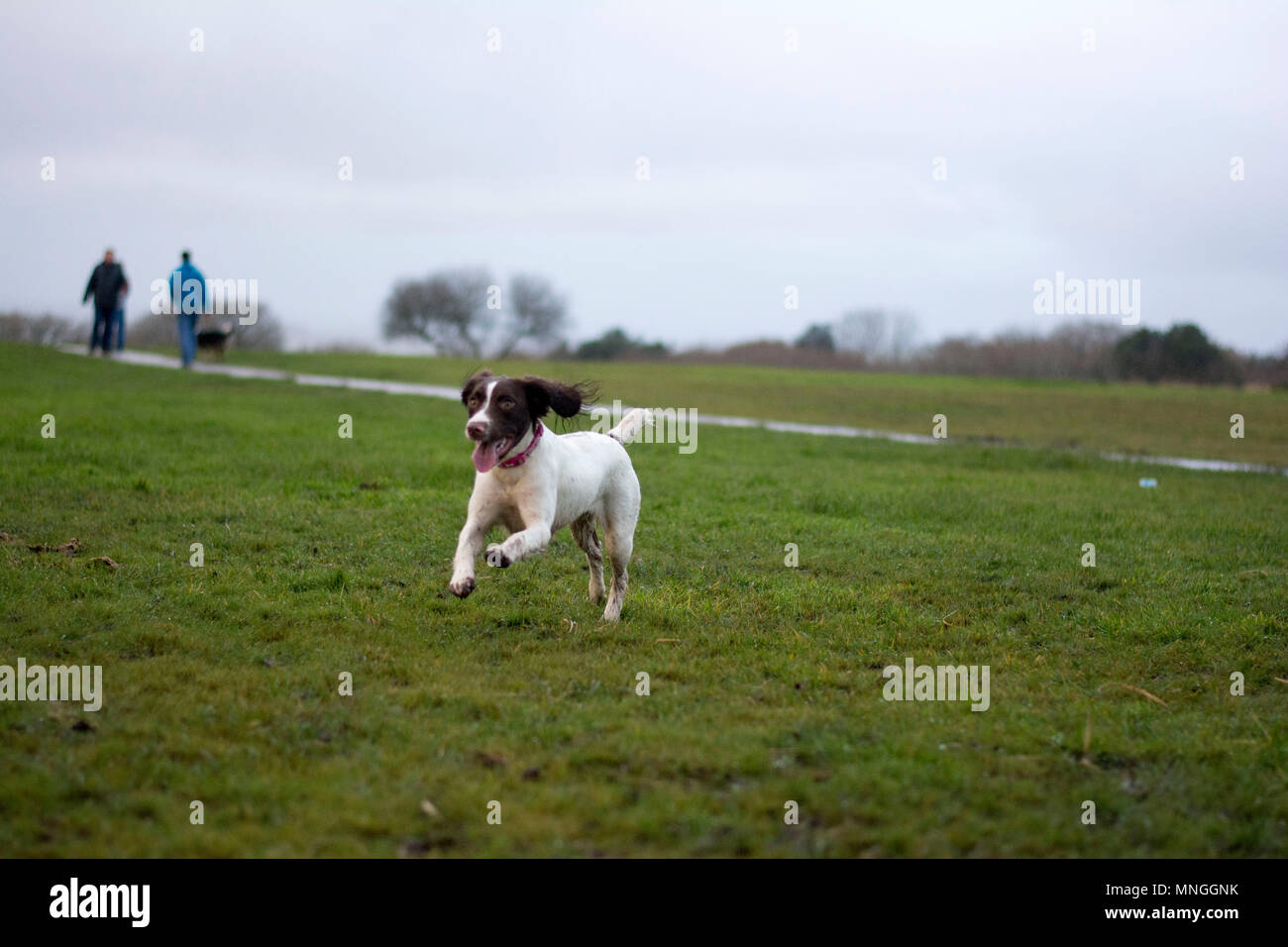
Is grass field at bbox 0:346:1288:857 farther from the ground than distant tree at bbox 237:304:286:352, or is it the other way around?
distant tree at bbox 237:304:286:352

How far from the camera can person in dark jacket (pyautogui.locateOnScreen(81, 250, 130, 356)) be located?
98.7ft

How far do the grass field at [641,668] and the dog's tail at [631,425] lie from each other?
1273 mm

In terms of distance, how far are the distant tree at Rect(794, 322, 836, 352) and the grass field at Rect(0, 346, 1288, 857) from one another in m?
48.7

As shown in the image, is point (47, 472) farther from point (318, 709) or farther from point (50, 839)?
point (50, 839)

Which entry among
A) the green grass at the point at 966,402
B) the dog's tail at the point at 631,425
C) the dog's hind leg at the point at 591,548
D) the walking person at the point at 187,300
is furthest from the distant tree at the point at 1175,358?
the dog's hind leg at the point at 591,548

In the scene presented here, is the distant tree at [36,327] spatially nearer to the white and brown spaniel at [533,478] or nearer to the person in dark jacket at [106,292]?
the person in dark jacket at [106,292]

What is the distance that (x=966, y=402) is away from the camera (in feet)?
111

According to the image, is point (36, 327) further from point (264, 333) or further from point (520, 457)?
point (520, 457)

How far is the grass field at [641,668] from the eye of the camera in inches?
188

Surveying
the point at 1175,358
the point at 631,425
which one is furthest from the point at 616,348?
the point at 631,425

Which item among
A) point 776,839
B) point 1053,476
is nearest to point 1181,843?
point 776,839

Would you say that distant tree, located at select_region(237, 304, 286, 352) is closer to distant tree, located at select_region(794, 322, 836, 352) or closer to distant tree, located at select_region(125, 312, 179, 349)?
distant tree, located at select_region(125, 312, 179, 349)

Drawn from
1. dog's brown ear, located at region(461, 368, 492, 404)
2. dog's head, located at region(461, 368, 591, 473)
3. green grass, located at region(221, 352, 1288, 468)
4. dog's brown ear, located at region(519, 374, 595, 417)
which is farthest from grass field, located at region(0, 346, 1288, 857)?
green grass, located at region(221, 352, 1288, 468)
